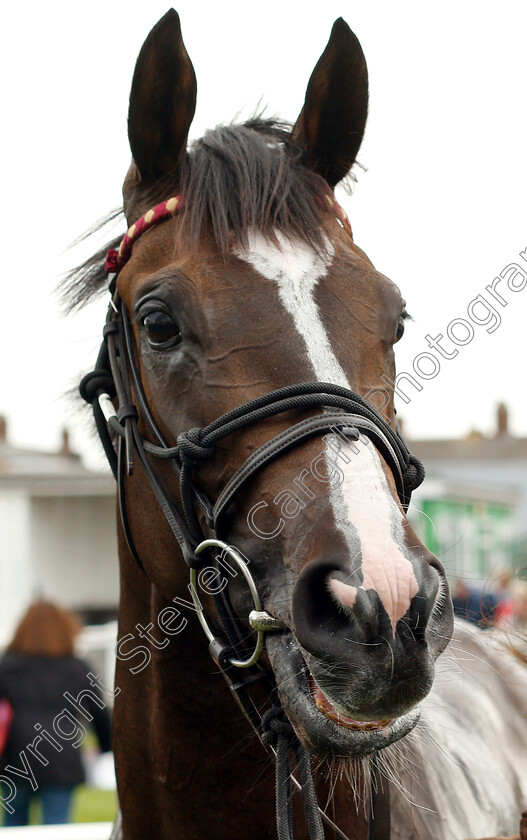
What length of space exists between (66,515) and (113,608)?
2754 millimetres

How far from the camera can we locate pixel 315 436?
5.57 ft

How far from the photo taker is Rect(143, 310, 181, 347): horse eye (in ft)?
6.59

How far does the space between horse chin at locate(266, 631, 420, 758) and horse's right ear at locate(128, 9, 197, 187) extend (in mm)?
1531

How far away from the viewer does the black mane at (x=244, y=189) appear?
80.6 inches

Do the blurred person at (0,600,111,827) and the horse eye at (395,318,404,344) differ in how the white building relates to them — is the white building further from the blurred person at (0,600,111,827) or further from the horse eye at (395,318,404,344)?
the horse eye at (395,318,404,344)

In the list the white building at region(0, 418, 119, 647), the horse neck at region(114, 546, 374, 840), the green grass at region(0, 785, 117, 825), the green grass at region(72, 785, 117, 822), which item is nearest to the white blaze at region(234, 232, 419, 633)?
the horse neck at region(114, 546, 374, 840)

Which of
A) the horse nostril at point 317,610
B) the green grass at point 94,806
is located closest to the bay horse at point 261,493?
the horse nostril at point 317,610

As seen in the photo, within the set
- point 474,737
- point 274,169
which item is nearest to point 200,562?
point 274,169

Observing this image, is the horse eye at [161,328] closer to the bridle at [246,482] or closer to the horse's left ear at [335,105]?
the bridle at [246,482]

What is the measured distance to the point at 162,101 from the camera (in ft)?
7.41

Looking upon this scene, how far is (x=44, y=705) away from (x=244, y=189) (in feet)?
15.8

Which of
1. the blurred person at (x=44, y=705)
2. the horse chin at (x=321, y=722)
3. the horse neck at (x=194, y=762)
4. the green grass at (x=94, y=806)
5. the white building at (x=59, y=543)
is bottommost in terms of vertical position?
the white building at (x=59, y=543)

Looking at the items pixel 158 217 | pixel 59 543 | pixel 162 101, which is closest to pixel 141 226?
pixel 158 217

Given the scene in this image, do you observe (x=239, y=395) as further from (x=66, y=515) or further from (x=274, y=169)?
(x=66, y=515)
